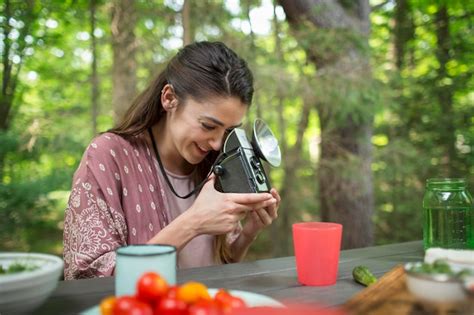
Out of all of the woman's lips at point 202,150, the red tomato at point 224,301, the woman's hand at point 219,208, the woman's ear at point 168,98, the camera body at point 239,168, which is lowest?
the red tomato at point 224,301

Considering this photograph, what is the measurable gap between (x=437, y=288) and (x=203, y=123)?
0.92 m

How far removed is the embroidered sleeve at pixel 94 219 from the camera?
116cm

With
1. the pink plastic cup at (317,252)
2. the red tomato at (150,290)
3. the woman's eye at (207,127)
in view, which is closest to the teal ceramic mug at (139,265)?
the red tomato at (150,290)

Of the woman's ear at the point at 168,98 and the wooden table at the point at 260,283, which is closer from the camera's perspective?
the wooden table at the point at 260,283

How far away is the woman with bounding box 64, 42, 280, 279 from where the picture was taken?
1.21m

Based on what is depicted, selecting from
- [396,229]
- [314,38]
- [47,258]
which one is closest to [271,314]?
[47,258]

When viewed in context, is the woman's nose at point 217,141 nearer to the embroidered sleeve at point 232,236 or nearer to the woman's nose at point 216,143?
the woman's nose at point 216,143

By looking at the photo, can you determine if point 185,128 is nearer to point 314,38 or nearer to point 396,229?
point 314,38

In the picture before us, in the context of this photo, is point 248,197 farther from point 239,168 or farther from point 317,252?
point 317,252

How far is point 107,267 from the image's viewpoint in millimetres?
1136

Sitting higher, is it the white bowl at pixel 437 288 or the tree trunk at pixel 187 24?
the tree trunk at pixel 187 24

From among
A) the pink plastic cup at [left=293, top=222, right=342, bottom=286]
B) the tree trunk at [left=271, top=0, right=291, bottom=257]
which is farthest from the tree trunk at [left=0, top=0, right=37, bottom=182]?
the pink plastic cup at [left=293, top=222, right=342, bottom=286]

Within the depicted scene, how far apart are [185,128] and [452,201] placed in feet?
2.66

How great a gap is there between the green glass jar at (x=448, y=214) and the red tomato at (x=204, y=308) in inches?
34.5
